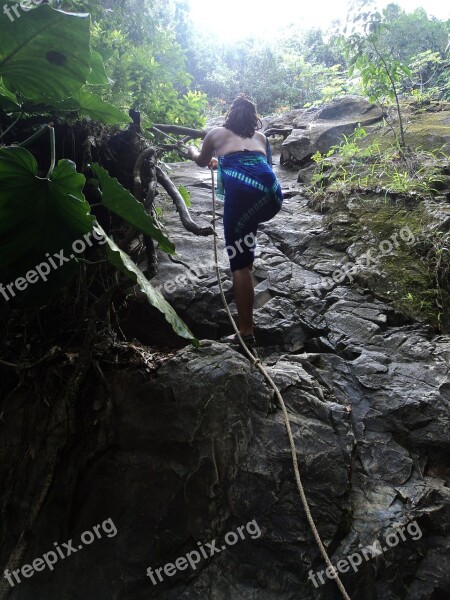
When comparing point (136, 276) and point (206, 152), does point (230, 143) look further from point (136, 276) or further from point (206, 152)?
point (136, 276)

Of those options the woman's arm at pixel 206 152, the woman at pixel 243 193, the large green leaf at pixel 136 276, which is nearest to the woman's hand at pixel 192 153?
the woman's arm at pixel 206 152

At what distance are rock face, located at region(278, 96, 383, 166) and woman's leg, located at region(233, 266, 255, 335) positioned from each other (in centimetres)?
376

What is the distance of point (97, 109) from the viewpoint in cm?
215

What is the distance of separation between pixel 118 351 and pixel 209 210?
2.50m

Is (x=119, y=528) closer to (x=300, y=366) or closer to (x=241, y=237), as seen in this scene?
(x=300, y=366)

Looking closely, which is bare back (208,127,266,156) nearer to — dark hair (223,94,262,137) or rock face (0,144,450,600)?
dark hair (223,94,262,137)

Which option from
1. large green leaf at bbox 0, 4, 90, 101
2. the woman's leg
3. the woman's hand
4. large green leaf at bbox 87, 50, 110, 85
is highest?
large green leaf at bbox 87, 50, 110, 85

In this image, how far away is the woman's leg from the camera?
265 cm

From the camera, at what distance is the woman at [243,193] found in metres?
2.66

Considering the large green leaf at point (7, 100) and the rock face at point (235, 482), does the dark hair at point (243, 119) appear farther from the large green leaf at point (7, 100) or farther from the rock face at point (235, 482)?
the rock face at point (235, 482)

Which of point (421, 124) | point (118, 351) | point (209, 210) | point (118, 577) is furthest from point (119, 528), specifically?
point (421, 124)

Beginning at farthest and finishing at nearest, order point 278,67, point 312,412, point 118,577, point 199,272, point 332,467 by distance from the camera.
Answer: point 278,67 < point 199,272 < point 312,412 < point 332,467 < point 118,577

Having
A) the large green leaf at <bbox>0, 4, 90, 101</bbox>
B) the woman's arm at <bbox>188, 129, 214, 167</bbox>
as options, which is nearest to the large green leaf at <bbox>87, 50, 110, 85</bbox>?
the large green leaf at <bbox>0, 4, 90, 101</bbox>

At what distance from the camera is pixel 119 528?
211 centimetres
